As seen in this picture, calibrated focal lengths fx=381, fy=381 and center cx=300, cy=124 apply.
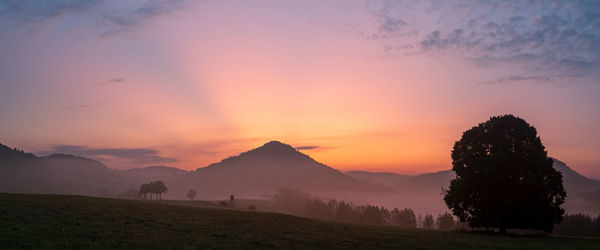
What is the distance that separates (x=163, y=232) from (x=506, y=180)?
46.9 meters

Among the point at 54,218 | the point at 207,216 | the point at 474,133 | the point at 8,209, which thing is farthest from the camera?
the point at 474,133

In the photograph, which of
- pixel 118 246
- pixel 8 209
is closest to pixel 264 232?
pixel 118 246

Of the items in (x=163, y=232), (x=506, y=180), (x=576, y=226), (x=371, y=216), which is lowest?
(x=371, y=216)

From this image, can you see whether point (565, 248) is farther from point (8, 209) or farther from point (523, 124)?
point (8, 209)

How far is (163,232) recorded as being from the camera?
117 feet

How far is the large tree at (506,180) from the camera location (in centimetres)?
5275

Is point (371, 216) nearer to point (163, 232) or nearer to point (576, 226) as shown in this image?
point (576, 226)

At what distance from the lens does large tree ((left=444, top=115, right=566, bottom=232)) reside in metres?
52.8

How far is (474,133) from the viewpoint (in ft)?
192

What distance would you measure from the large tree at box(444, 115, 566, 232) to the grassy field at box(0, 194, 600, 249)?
38.4 ft

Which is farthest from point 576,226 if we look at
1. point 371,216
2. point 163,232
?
point 163,232

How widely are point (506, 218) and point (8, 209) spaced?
61113mm

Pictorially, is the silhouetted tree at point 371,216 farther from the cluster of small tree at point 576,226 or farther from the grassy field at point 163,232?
the grassy field at point 163,232

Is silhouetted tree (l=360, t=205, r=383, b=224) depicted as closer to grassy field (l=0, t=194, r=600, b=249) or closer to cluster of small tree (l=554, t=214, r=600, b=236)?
cluster of small tree (l=554, t=214, r=600, b=236)
